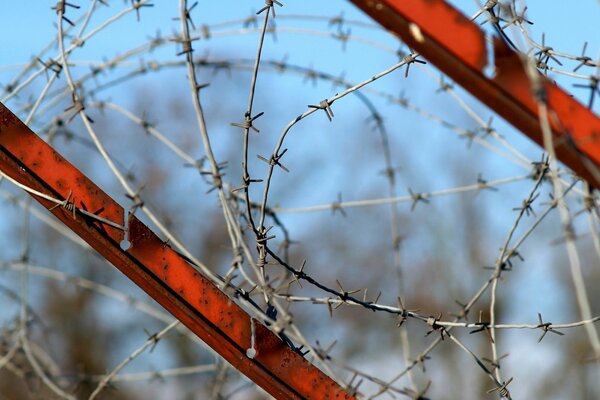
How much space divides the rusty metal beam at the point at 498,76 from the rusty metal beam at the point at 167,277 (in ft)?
2.67

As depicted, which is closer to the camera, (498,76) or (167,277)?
(498,76)

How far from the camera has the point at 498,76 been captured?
1568mm

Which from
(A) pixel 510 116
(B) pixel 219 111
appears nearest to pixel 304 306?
(B) pixel 219 111

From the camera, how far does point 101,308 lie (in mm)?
17625

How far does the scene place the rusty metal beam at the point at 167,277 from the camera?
2129 millimetres

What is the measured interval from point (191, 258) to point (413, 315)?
1.70 feet

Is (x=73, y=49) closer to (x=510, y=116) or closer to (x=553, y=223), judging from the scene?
(x=510, y=116)

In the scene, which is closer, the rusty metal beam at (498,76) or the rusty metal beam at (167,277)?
the rusty metal beam at (498,76)

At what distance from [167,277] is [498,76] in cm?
91

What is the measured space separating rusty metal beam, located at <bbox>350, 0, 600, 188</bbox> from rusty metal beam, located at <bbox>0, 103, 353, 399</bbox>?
2.67 ft

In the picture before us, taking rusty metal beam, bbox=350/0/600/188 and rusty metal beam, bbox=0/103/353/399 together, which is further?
rusty metal beam, bbox=0/103/353/399

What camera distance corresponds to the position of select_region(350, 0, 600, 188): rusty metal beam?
1557mm

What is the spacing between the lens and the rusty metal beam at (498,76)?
1557mm

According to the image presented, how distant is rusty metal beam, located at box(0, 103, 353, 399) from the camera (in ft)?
6.98
